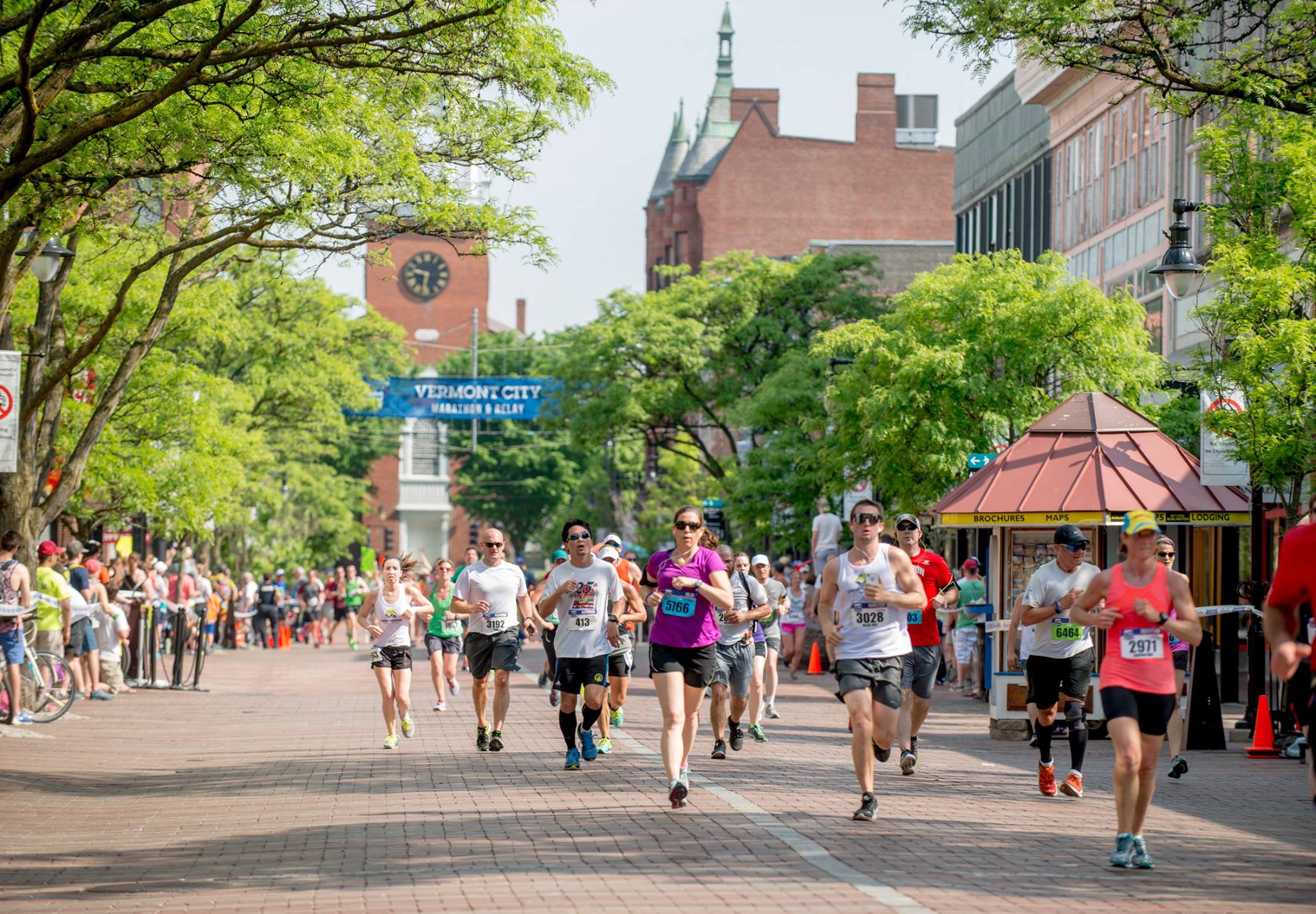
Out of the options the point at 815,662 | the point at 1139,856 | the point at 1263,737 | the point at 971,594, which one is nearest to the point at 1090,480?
the point at 1263,737

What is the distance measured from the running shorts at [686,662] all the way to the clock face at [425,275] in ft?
346

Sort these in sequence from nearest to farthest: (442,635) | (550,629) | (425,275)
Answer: (550,629) → (442,635) → (425,275)

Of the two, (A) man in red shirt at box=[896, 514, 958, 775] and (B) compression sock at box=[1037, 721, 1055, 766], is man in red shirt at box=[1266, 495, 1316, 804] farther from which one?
(A) man in red shirt at box=[896, 514, 958, 775]

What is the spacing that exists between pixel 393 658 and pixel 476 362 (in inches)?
2108

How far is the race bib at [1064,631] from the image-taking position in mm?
13188

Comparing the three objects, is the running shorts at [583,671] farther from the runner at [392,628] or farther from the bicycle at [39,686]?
the bicycle at [39,686]

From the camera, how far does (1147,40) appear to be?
48.3ft

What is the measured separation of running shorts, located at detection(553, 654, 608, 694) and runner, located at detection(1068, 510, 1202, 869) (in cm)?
498

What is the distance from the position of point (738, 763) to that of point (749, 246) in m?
74.4

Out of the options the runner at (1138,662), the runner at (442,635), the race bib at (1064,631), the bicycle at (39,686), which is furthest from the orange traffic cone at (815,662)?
the runner at (1138,662)

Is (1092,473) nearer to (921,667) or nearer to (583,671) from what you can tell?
(921,667)

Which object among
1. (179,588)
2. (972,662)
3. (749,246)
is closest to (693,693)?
(972,662)

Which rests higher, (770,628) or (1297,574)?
(1297,574)

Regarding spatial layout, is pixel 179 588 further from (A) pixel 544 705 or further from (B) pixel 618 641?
(B) pixel 618 641
